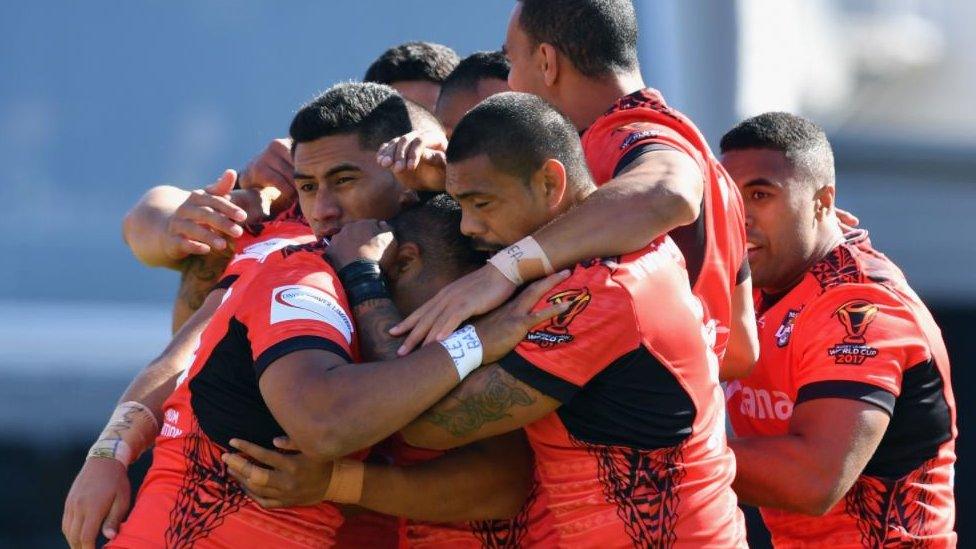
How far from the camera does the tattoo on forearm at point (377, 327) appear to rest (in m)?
3.65

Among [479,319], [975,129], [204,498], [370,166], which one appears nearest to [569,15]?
[370,166]

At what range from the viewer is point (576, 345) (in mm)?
3531

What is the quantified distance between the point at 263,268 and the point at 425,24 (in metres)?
3.28

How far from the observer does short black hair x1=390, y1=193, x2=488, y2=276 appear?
3.89 metres

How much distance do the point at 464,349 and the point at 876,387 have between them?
56.3 inches

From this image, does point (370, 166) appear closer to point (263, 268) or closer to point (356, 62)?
point (263, 268)

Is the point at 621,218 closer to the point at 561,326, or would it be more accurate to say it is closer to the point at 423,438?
the point at 561,326

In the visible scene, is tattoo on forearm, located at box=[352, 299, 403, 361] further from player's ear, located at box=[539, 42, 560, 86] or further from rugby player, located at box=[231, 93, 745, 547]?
player's ear, located at box=[539, 42, 560, 86]

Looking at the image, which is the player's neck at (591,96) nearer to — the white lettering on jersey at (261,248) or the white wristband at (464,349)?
the white lettering on jersey at (261,248)

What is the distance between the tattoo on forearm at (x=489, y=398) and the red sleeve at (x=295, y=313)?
0.29 metres

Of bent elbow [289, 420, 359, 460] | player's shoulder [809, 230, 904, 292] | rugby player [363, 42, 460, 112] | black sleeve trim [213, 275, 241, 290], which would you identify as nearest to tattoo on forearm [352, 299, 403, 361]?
bent elbow [289, 420, 359, 460]

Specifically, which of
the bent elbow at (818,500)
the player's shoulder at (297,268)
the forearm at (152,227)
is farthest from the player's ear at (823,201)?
the forearm at (152,227)

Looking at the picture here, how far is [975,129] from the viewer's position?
690cm

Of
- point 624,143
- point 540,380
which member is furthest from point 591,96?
point 540,380
